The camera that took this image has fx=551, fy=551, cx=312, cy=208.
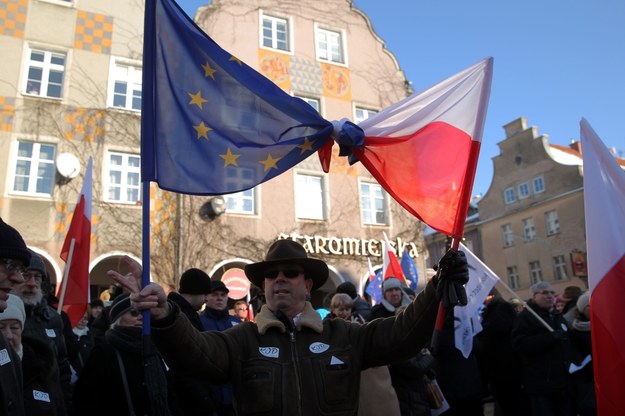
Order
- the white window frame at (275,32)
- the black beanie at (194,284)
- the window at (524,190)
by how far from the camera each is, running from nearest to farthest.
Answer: the black beanie at (194,284), the white window frame at (275,32), the window at (524,190)

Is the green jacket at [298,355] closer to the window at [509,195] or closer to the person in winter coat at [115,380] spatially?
the person in winter coat at [115,380]

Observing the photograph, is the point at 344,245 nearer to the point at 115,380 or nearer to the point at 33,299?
the point at 33,299

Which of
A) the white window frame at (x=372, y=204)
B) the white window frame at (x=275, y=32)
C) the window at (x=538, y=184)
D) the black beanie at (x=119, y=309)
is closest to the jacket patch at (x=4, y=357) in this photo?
the black beanie at (x=119, y=309)

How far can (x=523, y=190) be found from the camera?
131 ft

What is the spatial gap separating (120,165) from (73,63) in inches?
123

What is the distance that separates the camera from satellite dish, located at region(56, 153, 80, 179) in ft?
46.2

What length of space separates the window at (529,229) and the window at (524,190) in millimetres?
1897

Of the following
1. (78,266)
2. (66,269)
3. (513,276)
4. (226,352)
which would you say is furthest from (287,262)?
(513,276)

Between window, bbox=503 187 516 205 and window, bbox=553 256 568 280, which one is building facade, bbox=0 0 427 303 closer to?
window, bbox=553 256 568 280

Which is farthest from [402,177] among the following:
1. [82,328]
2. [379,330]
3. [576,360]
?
[82,328]

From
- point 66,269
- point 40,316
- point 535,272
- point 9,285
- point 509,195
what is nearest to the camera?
point 9,285

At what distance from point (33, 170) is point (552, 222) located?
105 feet

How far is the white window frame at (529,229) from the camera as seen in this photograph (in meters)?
37.9

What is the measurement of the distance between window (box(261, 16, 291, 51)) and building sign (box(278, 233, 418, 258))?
6.56 m
